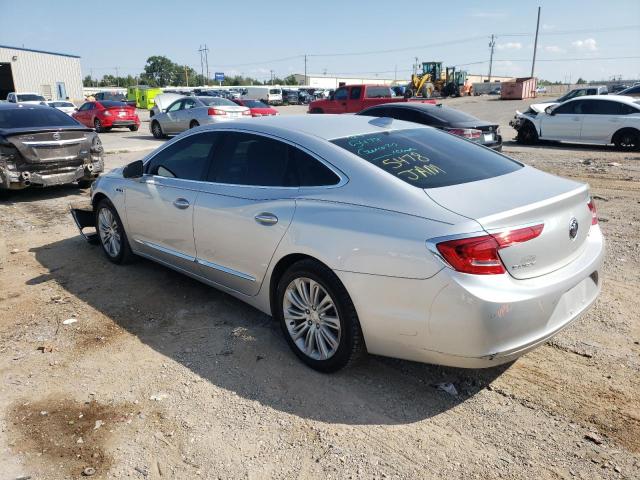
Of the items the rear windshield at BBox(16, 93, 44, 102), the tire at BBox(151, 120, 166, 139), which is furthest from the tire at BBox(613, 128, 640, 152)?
the rear windshield at BBox(16, 93, 44, 102)

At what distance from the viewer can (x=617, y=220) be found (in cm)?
698

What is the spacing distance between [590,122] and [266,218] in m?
14.0

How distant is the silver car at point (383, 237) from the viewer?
8.97 feet

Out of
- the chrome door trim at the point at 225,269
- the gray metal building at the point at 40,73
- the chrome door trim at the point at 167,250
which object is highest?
the gray metal building at the point at 40,73

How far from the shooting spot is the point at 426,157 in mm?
3547

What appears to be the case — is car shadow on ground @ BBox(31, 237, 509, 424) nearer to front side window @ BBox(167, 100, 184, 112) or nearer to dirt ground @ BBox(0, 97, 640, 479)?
dirt ground @ BBox(0, 97, 640, 479)

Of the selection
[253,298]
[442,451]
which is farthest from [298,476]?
[253,298]

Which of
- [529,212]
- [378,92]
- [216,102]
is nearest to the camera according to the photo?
[529,212]

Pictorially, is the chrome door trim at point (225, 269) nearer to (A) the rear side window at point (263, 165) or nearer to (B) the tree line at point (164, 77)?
(A) the rear side window at point (263, 165)

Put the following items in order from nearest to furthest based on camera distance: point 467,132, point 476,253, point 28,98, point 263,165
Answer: point 476,253
point 263,165
point 467,132
point 28,98

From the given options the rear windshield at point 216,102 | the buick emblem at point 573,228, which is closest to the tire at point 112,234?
the buick emblem at point 573,228

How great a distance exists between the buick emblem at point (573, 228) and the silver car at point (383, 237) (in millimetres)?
12

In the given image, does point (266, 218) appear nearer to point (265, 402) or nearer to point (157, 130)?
point (265, 402)

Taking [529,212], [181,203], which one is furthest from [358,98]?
[529,212]
